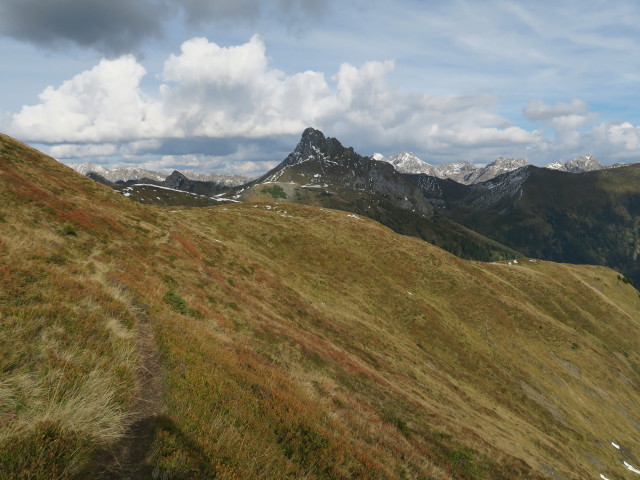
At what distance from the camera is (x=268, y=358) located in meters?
16.9

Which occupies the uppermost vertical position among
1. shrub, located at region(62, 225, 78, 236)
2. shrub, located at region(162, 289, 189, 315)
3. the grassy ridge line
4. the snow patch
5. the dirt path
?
shrub, located at region(62, 225, 78, 236)

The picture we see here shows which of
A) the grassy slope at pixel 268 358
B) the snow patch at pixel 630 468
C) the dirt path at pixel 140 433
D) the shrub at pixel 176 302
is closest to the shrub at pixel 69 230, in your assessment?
the grassy slope at pixel 268 358

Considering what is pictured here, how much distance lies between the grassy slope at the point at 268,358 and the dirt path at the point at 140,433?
0.35 feet

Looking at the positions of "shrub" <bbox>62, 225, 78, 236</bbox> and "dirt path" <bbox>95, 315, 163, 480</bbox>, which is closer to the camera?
"dirt path" <bbox>95, 315, 163, 480</bbox>

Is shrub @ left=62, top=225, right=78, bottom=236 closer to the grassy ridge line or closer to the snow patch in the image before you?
the grassy ridge line

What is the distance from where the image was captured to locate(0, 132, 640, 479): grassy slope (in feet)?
23.9

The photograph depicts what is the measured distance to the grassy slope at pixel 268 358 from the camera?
23.9 ft

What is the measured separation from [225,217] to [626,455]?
73.6 meters

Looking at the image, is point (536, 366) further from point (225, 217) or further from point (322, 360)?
point (225, 217)

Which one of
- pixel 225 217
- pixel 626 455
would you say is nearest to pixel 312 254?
pixel 225 217

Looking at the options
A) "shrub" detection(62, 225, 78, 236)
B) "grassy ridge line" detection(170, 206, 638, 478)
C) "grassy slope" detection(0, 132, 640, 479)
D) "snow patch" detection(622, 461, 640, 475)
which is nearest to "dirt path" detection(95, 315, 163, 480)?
"grassy slope" detection(0, 132, 640, 479)

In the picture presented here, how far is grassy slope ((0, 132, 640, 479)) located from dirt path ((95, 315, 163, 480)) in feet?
0.35

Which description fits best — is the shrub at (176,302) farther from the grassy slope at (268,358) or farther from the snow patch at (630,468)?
the snow patch at (630,468)

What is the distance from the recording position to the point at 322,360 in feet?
70.2
